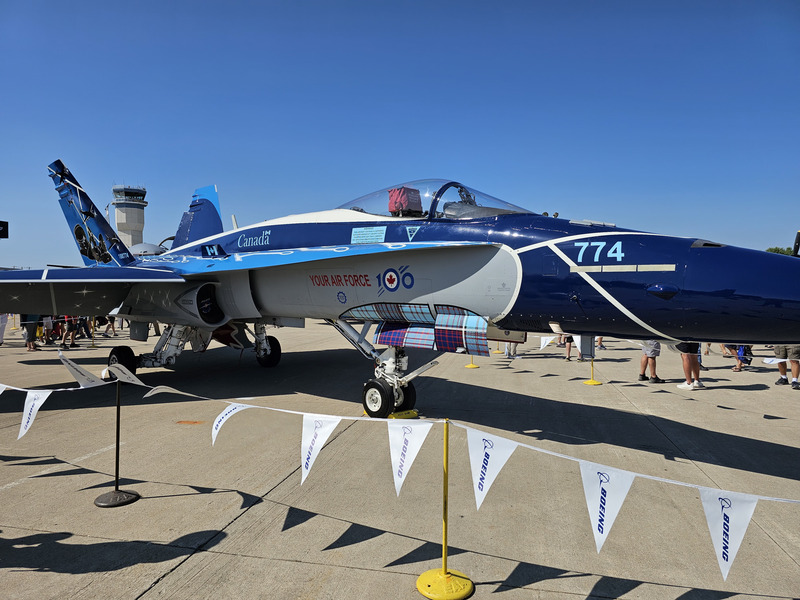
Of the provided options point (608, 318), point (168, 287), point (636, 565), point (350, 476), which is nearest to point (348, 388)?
point (168, 287)

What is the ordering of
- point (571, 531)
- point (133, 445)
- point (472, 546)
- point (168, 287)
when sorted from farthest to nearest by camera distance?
point (168, 287)
point (133, 445)
point (571, 531)
point (472, 546)

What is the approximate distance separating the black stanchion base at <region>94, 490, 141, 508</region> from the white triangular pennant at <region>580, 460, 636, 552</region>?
3.57 m

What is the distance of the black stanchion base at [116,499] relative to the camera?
4.14 meters

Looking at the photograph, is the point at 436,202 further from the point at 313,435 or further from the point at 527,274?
the point at 313,435

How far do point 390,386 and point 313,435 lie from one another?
3.02 meters

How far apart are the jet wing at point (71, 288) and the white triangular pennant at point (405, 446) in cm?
628

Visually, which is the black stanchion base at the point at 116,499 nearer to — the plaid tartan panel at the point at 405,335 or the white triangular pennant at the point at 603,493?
the plaid tartan panel at the point at 405,335

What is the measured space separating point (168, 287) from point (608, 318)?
757 cm

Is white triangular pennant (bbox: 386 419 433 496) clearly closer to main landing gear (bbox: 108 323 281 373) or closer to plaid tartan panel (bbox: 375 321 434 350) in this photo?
plaid tartan panel (bbox: 375 321 434 350)

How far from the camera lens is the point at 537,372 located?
1175cm

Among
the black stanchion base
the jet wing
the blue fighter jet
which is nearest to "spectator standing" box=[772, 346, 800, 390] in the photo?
the blue fighter jet

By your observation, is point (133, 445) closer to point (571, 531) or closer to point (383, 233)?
point (383, 233)

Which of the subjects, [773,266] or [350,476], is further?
[350,476]

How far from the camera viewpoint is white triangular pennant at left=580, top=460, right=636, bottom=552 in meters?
2.98
